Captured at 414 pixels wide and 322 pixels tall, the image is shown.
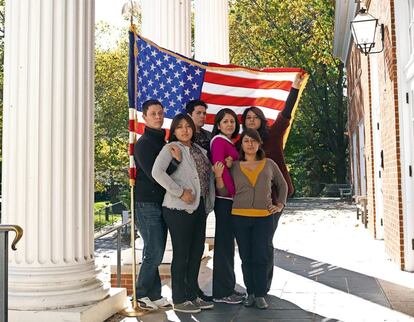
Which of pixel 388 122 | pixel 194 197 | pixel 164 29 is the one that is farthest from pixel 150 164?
pixel 388 122

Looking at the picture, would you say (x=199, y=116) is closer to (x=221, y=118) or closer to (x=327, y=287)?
(x=221, y=118)

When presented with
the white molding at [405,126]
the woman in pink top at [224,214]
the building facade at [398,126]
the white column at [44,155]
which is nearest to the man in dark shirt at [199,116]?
the woman in pink top at [224,214]

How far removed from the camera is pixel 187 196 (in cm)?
484

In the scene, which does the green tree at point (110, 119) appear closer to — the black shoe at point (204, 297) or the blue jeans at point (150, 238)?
the black shoe at point (204, 297)

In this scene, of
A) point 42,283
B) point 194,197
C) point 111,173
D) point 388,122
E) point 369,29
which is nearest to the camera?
point 42,283

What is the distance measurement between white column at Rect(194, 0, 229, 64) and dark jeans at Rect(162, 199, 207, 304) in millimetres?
5734

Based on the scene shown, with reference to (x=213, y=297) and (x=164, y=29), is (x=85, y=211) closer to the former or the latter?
(x=213, y=297)

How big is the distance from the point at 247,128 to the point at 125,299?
2.04 metres

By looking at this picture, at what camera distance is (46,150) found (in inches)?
171

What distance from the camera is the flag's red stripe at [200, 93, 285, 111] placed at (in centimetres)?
648

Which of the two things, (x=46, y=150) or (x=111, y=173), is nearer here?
(x=46, y=150)

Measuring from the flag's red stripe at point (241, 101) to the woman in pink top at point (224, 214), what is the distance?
3.79ft

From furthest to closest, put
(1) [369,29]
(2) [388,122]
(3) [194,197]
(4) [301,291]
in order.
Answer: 1. (1) [369,29]
2. (2) [388,122]
3. (4) [301,291]
4. (3) [194,197]

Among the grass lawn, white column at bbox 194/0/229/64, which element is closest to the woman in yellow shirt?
white column at bbox 194/0/229/64
